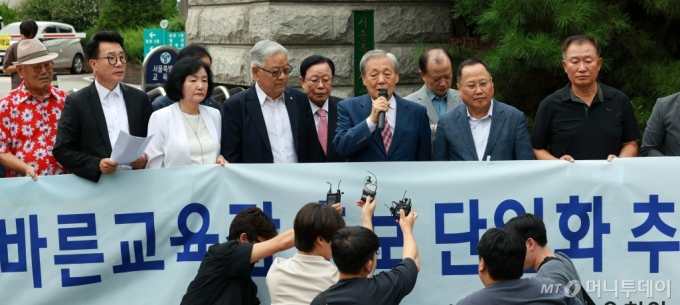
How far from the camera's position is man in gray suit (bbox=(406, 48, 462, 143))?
21.3 ft

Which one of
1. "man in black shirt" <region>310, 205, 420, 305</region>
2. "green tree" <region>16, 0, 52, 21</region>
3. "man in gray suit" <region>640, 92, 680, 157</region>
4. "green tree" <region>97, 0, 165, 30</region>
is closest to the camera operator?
"man in black shirt" <region>310, 205, 420, 305</region>

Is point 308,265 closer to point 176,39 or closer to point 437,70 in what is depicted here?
point 437,70

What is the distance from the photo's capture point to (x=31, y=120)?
225 inches

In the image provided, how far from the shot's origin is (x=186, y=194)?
5426mm

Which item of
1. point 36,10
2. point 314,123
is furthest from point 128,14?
point 314,123

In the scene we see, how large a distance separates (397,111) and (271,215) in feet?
3.36

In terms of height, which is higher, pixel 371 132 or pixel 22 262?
pixel 371 132

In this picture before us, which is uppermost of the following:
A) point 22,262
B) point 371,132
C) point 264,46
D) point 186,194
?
point 264,46

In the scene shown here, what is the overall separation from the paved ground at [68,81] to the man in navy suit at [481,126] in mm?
17144

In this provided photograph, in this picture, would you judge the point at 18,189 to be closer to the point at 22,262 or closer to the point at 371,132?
the point at 22,262

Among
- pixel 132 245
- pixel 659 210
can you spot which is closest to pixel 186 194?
pixel 132 245

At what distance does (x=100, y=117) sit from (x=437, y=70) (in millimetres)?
2413

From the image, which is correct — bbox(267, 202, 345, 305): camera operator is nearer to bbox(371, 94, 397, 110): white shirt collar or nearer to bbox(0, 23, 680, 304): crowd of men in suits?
bbox(0, 23, 680, 304): crowd of men in suits

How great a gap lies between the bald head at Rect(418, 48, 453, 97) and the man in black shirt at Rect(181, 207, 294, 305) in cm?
215
